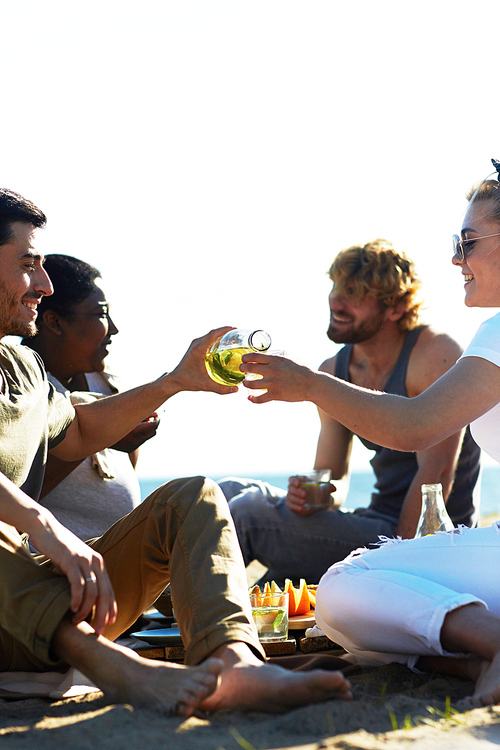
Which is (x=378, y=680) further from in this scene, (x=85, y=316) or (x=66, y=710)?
(x=85, y=316)

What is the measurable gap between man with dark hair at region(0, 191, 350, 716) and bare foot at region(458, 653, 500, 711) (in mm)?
347

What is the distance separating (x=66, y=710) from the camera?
2.33 meters

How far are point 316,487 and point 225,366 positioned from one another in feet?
6.05

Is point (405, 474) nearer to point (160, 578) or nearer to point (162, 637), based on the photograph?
point (162, 637)

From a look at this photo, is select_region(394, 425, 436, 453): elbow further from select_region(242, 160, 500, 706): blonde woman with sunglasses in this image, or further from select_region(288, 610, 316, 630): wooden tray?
select_region(288, 610, 316, 630): wooden tray

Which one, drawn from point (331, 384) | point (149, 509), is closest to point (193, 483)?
point (149, 509)

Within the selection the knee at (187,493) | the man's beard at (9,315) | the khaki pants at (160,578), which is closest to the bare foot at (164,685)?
the khaki pants at (160,578)

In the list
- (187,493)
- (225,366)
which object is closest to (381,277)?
(225,366)

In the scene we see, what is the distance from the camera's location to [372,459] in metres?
5.41

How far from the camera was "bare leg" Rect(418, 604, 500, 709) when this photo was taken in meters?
2.18

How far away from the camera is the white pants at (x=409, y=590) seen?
2.47 meters

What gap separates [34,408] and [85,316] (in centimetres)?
199

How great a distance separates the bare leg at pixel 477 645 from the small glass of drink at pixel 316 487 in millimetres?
2454

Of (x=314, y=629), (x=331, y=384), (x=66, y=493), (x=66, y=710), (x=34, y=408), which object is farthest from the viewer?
(x=66, y=493)
